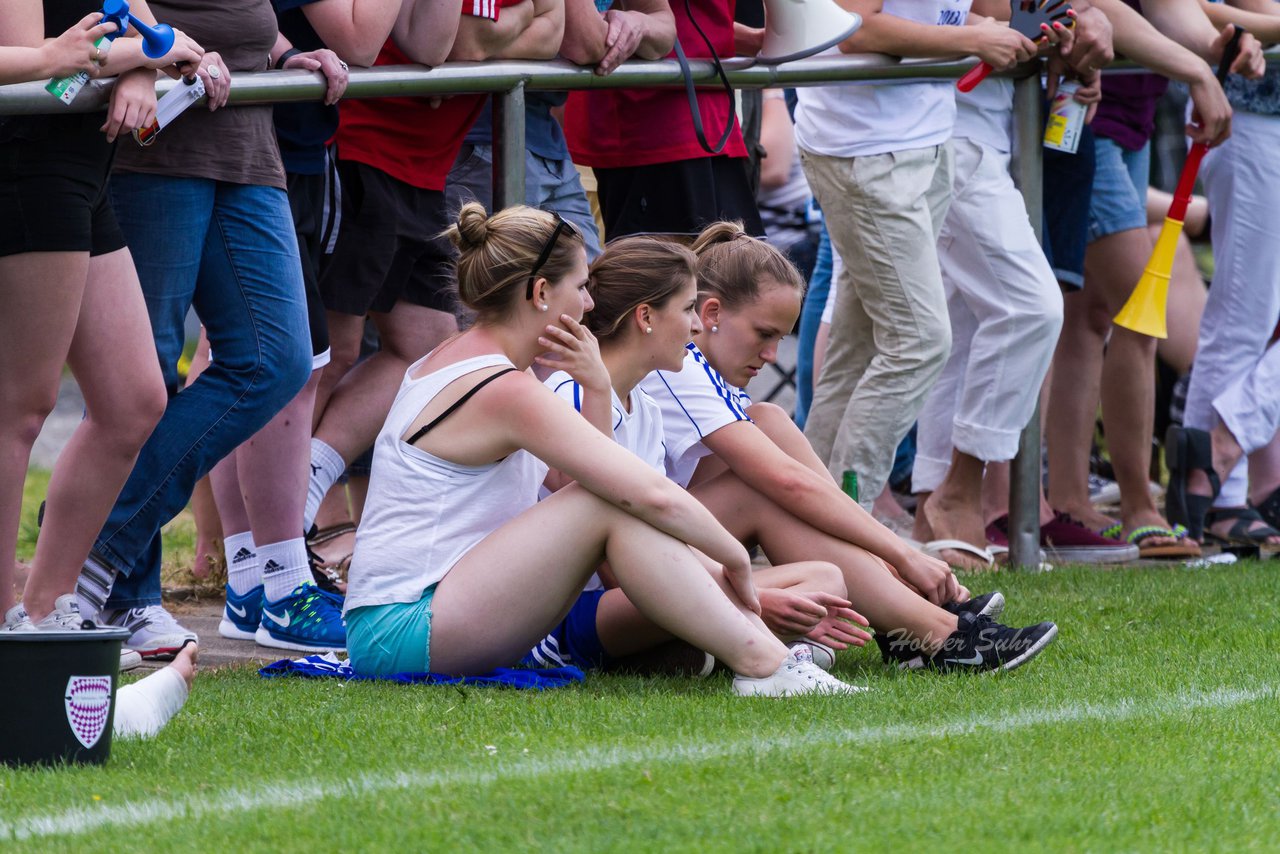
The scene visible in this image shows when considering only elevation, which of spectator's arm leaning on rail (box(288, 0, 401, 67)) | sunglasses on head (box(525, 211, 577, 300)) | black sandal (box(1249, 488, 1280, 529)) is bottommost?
black sandal (box(1249, 488, 1280, 529))

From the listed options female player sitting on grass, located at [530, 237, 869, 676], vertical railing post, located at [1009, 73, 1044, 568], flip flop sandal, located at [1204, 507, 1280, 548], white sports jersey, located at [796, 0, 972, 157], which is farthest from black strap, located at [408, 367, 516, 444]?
flip flop sandal, located at [1204, 507, 1280, 548]

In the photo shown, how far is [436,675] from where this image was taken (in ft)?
12.7

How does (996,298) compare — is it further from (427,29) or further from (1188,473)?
(427,29)

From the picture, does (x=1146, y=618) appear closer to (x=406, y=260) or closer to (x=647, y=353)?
(x=647, y=353)

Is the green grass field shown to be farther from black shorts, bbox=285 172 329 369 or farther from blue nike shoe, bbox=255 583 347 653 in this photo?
black shorts, bbox=285 172 329 369

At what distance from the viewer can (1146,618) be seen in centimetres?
476

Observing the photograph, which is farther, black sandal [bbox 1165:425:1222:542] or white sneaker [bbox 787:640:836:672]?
black sandal [bbox 1165:425:1222:542]

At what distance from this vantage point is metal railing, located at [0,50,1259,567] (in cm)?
419

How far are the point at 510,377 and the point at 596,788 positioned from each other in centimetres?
118

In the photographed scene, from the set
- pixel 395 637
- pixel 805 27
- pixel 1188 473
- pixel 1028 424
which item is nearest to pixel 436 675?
pixel 395 637

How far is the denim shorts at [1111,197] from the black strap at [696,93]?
5.28ft

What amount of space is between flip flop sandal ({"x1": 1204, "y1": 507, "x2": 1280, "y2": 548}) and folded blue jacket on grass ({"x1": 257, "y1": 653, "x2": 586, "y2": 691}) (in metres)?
3.26

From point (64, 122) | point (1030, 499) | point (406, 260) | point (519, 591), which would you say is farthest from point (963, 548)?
point (64, 122)

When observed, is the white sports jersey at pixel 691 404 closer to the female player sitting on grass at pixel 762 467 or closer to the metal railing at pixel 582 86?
the female player sitting on grass at pixel 762 467
